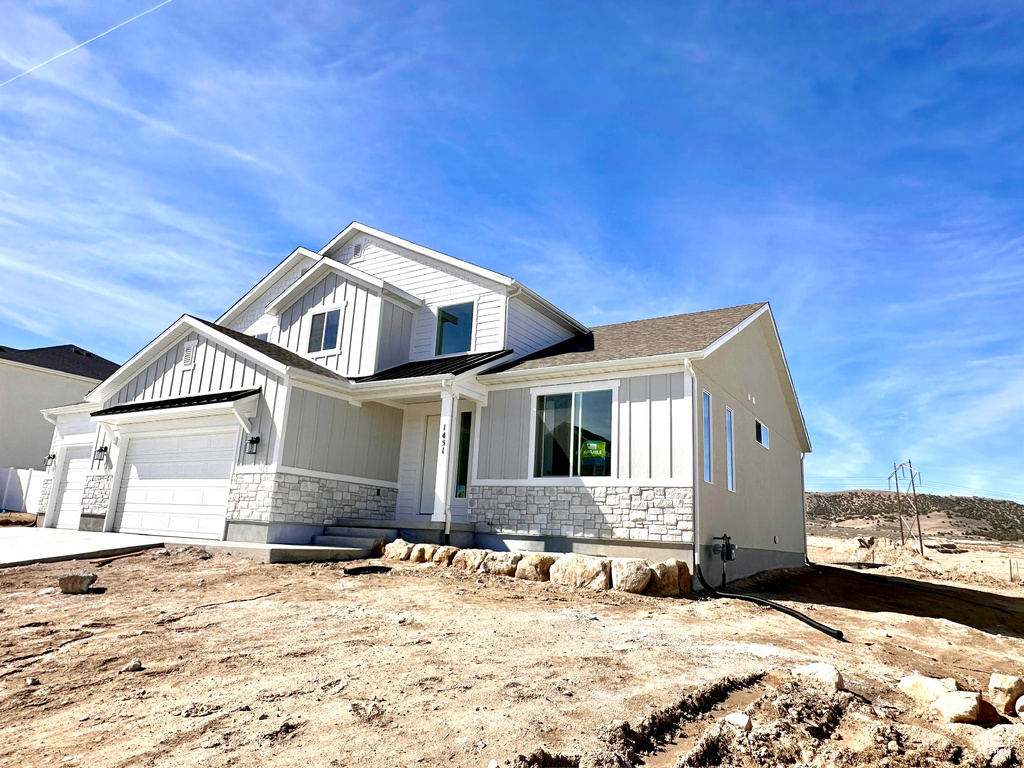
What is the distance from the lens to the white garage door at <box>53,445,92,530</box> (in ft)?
54.3

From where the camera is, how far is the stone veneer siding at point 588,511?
972 cm

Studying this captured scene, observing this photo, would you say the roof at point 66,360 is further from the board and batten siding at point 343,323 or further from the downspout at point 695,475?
the downspout at point 695,475

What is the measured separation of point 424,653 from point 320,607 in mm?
2245

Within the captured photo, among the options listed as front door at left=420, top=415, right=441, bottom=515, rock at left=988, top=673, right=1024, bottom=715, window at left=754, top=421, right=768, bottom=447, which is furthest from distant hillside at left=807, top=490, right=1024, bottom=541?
rock at left=988, top=673, right=1024, bottom=715

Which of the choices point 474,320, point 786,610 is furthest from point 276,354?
point 786,610

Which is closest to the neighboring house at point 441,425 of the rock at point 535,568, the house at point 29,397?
the rock at point 535,568

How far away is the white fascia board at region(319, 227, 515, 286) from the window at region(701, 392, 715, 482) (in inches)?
208

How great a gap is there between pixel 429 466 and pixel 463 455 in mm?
1209

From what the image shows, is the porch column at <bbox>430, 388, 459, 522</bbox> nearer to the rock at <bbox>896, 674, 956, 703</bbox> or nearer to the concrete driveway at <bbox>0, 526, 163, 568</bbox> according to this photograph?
the concrete driveway at <bbox>0, 526, 163, 568</bbox>

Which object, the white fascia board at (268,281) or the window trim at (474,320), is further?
the white fascia board at (268,281)

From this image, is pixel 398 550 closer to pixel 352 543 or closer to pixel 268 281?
pixel 352 543

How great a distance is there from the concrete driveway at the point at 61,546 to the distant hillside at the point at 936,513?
145 feet

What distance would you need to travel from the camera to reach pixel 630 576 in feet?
27.3

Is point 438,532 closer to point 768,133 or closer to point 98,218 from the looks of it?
point 98,218
